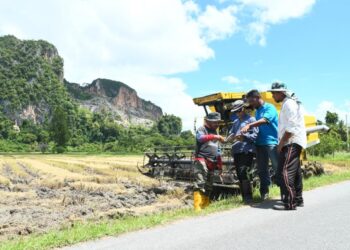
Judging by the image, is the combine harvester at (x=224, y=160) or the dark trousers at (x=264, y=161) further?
the combine harvester at (x=224, y=160)

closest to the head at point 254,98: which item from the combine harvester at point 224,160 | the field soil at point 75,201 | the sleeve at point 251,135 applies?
the sleeve at point 251,135

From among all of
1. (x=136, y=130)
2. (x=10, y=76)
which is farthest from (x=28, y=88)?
(x=136, y=130)

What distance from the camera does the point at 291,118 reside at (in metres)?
6.62

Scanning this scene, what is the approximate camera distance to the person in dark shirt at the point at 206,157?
26.0ft

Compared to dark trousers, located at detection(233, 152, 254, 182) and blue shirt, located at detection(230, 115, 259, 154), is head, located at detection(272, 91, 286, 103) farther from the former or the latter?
dark trousers, located at detection(233, 152, 254, 182)

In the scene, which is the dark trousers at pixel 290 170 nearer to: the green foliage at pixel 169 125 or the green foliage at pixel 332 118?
the green foliage at pixel 332 118

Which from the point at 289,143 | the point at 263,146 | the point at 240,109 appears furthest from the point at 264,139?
the point at 289,143

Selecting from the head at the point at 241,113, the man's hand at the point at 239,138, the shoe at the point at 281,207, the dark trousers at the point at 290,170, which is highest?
the head at the point at 241,113

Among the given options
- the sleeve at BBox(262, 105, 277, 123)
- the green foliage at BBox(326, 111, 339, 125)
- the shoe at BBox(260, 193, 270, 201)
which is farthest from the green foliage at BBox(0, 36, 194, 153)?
the sleeve at BBox(262, 105, 277, 123)

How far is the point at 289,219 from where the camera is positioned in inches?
227

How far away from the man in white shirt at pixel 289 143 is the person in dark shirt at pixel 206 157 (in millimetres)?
1458

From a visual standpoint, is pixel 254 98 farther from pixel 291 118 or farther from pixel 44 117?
pixel 44 117

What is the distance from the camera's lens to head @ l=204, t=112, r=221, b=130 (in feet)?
26.1

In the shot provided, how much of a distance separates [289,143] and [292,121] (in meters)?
0.33
